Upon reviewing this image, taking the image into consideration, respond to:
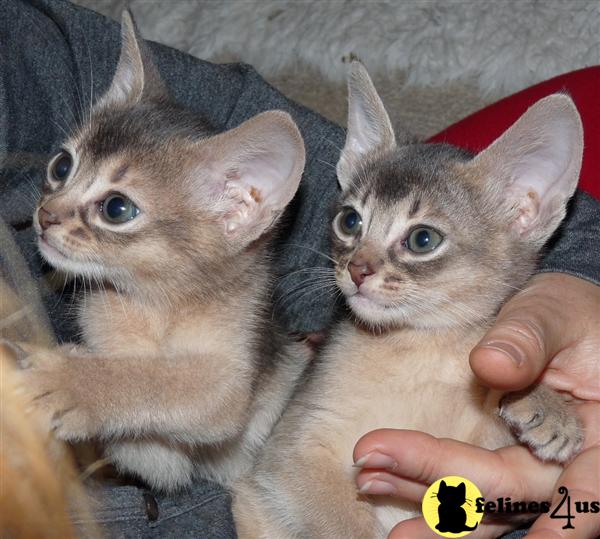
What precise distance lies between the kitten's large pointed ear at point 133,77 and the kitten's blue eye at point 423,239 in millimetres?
594

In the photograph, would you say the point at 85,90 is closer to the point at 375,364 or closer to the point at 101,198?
the point at 101,198

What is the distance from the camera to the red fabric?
2.11 m

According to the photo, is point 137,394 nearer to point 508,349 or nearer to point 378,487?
point 378,487

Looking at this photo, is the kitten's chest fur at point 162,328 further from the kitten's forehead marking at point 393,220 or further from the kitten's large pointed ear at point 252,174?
the kitten's forehead marking at point 393,220

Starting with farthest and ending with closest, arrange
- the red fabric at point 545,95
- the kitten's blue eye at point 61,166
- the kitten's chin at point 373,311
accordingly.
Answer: the red fabric at point 545,95 < the kitten's blue eye at point 61,166 < the kitten's chin at point 373,311

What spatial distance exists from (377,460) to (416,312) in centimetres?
28

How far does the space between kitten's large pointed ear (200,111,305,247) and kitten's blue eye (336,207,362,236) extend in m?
0.13

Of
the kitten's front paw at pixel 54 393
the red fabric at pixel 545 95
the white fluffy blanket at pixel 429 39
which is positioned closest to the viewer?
the kitten's front paw at pixel 54 393

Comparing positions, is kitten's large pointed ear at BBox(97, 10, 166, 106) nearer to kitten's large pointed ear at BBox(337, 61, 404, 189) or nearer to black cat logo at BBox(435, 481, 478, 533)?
kitten's large pointed ear at BBox(337, 61, 404, 189)

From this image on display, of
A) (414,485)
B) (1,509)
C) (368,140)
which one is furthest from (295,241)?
(1,509)

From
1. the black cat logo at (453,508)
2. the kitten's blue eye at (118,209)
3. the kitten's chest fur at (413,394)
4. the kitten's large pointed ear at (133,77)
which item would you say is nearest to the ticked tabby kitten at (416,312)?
the kitten's chest fur at (413,394)

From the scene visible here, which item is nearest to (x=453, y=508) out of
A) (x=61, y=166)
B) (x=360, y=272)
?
(x=360, y=272)

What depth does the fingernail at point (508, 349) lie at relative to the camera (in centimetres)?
128

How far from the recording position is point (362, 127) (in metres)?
1.83
